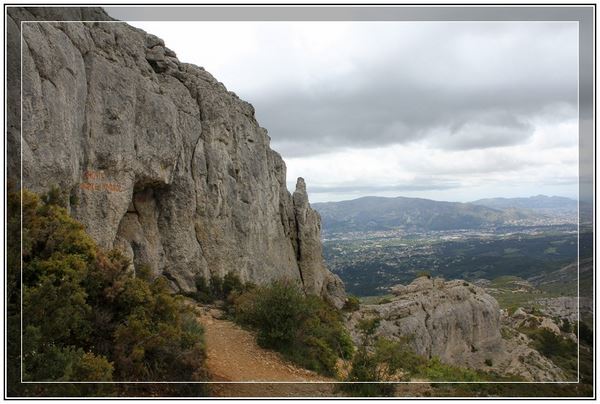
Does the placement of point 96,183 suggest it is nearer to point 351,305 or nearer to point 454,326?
point 351,305

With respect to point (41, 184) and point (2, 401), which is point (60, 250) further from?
point (41, 184)

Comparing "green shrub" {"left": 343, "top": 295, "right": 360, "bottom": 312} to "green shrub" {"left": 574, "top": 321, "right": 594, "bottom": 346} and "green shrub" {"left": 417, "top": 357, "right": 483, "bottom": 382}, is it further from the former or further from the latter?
"green shrub" {"left": 574, "top": 321, "right": 594, "bottom": 346}

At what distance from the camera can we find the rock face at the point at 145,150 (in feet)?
43.4

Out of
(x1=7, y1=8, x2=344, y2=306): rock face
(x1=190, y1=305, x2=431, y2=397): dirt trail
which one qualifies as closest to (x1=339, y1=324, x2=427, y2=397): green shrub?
(x1=190, y1=305, x2=431, y2=397): dirt trail

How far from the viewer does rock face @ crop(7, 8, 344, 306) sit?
13227 millimetres

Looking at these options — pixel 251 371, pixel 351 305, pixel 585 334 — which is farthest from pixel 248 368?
pixel 351 305

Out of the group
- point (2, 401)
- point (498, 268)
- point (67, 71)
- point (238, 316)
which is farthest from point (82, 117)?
point (498, 268)

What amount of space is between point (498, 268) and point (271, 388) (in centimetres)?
6147

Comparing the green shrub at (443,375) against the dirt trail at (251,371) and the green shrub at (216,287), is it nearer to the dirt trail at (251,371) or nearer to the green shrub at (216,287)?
the dirt trail at (251,371)

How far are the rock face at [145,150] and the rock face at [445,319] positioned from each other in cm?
1049

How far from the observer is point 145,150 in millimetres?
20406

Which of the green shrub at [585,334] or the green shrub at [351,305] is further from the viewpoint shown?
the green shrub at [351,305]

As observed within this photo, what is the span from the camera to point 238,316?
57.9 feet

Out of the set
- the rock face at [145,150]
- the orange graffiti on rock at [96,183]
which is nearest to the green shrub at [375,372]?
the rock face at [145,150]
